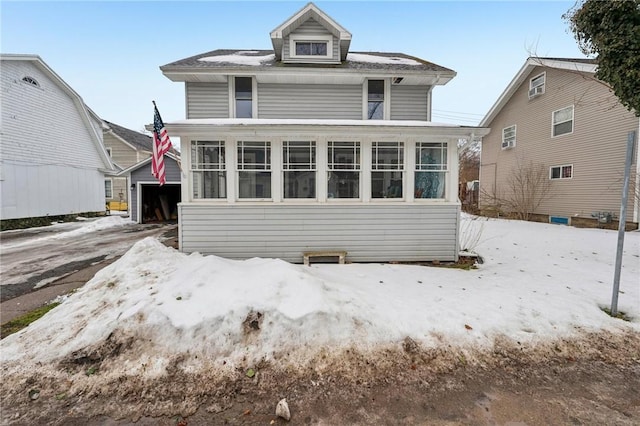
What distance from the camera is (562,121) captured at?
Answer: 1248 cm

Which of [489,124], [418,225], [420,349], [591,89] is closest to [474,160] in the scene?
[489,124]

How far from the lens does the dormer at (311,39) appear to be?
7895mm

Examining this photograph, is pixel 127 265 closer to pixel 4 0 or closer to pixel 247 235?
pixel 247 235

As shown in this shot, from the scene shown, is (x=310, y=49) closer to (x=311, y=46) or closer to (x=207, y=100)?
(x=311, y=46)

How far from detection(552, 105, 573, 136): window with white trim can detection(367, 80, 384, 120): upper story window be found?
10673mm

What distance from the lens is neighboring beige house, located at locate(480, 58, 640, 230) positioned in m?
10.5

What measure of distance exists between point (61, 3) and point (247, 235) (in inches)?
532

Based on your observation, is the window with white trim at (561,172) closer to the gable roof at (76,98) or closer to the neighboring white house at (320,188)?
the neighboring white house at (320,188)

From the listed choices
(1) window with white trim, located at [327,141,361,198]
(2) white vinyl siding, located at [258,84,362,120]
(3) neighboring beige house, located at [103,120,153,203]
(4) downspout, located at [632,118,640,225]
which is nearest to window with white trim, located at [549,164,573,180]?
(4) downspout, located at [632,118,640,225]

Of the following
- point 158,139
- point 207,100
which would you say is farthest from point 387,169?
point 207,100

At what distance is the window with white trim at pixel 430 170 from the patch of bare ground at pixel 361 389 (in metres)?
4.01

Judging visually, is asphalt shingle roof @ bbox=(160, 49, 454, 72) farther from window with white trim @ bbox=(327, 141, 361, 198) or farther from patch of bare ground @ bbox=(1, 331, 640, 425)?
patch of bare ground @ bbox=(1, 331, 640, 425)

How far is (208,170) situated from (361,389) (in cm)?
554

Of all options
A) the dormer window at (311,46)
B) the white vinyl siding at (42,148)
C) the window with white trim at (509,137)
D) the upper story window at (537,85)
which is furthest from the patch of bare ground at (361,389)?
the window with white trim at (509,137)
